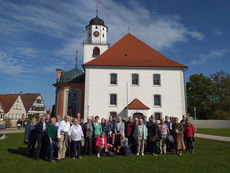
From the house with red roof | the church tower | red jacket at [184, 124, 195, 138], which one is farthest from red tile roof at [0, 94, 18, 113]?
red jacket at [184, 124, 195, 138]

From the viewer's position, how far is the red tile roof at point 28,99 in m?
47.1

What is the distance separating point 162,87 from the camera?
74.5ft

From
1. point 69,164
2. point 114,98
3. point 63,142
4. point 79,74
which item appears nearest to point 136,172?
point 69,164

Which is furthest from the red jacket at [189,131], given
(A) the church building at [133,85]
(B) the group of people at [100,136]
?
(A) the church building at [133,85]

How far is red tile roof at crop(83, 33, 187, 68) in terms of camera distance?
22.8 metres

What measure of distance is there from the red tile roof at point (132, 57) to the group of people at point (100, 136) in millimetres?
14195

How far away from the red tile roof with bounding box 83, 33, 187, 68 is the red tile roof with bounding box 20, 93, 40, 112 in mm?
31202

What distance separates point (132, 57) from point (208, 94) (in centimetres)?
2386

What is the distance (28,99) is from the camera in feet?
160

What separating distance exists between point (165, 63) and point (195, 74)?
21.1 meters

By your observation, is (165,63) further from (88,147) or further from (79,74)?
(88,147)

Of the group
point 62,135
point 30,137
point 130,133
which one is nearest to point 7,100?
point 30,137

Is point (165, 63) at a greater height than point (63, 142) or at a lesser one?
greater

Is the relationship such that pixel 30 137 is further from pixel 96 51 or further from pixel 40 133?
pixel 96 51
